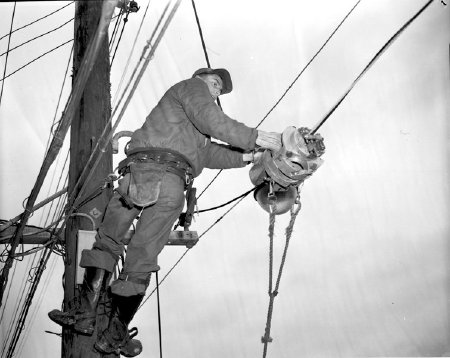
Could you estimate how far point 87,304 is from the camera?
439 cm

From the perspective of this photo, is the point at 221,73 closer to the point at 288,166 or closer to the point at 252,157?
the point at 252,157

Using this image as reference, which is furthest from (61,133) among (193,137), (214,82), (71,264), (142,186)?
(71,264)

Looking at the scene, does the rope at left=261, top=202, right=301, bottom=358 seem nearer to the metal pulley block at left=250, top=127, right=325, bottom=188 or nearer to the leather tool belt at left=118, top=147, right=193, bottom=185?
the metal pulley block at left=250, top=127, right=325, bottom=188

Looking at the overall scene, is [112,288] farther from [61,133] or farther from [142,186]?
[61,133]

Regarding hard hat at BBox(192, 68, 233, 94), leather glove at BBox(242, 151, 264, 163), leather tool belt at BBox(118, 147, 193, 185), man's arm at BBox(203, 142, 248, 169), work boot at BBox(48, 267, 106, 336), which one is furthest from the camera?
man's arm at BBox(203, 142, 248, 169)

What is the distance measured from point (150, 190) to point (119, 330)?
44.6 inches

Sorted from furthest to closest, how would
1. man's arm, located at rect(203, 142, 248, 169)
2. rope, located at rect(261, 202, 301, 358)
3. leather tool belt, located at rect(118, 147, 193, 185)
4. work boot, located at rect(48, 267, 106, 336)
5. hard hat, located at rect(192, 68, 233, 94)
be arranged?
man's arm, located at rect(203, 142, 248, 169), hard hat, located at rect(192, 68, 233, 94), work boot, located at rect(48, 267, 106, 336), leather tool belt, located at rect(118, 147, 193, 185), rope, located at rect(261, 202, 301, 358)

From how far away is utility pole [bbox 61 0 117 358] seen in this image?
482 centimetres

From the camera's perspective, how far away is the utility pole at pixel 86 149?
15.8 feet

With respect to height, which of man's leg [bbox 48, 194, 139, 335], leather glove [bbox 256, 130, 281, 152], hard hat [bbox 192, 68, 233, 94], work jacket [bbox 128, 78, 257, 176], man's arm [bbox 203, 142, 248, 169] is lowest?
man's leg [bbox 48, 194, 139, 335]

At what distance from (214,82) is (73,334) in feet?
7.90

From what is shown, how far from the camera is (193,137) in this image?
172 inches

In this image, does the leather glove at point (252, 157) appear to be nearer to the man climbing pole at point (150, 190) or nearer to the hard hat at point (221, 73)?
the man climbing pole at point (150, 190)

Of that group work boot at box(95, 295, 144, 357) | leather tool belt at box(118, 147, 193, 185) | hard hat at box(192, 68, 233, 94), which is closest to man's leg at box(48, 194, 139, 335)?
work boot at box(95, 295, 144, 357)
